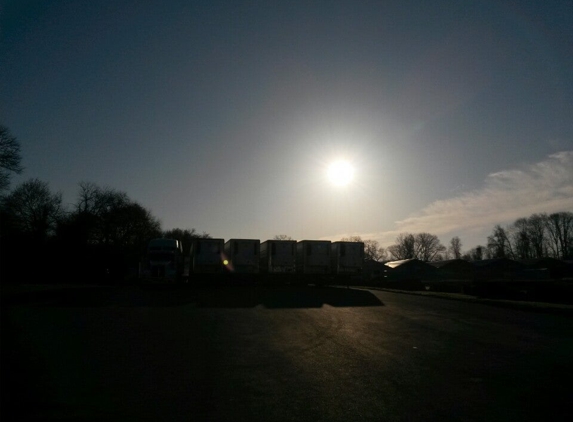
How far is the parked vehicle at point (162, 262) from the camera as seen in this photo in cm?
4044

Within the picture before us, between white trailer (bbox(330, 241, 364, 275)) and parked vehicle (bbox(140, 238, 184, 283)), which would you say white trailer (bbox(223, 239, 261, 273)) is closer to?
Result: parked vehicle (bbox(140, 238, 184, 283))

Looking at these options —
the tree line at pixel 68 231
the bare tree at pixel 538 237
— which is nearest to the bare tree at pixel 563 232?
the bare tree at pixel 538 237

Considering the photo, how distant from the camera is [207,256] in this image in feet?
125

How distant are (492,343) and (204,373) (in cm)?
787

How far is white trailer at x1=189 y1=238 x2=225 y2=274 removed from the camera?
38000mm

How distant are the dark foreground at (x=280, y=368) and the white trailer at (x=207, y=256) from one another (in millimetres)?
20691

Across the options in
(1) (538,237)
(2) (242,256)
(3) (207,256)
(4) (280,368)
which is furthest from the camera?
(1) (538,237)

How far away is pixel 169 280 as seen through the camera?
4038cm

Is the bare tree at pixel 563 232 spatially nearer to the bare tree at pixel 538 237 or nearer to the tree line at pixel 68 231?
the bare tree at pixel 538 237

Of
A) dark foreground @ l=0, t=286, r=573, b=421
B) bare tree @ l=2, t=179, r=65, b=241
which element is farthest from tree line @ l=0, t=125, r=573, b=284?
dark foreground @ l=0, t=286, r=573, b=421

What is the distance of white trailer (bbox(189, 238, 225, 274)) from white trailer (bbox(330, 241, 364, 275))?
9.32 meters

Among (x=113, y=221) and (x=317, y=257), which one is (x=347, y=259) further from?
(x=113, y=221)

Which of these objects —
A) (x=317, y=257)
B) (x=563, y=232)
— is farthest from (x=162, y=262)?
(x=563, y=232)

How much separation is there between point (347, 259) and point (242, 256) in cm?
869
